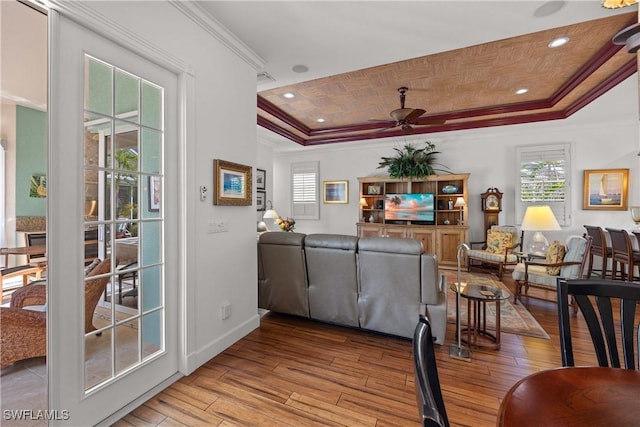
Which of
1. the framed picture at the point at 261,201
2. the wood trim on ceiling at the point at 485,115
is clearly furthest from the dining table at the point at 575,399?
the framed picture at the point at 261,201

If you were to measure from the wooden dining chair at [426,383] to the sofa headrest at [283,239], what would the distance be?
2225 millimetres

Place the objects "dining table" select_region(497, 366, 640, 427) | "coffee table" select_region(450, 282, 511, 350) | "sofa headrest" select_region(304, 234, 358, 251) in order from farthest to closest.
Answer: "sofa headrest" select_region(304, 234, 358, 251)
"coffee table" select_region(450, 282, 511, 350)
"dining table" select_region(497, 366, 640, 427)

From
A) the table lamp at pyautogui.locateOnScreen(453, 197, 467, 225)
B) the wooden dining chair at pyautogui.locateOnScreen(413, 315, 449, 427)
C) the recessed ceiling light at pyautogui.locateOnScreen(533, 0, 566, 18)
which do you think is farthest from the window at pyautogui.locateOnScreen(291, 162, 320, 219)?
the wooden dining chair at pyautogui.locateOnScreen(413, 315, 449, 427)

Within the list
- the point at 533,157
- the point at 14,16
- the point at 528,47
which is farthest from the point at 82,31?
the point at 533,157

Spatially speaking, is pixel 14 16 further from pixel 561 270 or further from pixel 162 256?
pixel 561 270

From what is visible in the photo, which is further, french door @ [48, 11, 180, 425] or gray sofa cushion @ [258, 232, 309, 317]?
gray sofa cushion @ [258, 232, 309, 317]

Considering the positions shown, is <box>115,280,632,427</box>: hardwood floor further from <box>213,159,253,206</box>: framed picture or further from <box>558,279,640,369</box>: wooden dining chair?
<box>213,159,253,206</box>: framed picture

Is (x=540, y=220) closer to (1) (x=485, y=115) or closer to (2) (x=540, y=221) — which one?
(2) (x=540, y=221)

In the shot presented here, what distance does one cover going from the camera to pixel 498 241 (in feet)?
17.3

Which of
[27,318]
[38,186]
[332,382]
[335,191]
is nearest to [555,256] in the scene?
[332,382]

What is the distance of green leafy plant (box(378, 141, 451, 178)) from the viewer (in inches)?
242

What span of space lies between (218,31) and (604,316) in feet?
10.4

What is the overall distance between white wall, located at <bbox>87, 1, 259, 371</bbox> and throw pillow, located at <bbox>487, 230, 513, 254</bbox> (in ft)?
15.2

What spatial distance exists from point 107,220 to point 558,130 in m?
7.18
